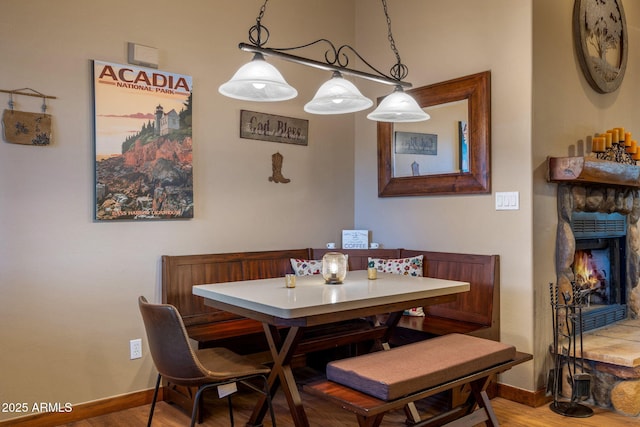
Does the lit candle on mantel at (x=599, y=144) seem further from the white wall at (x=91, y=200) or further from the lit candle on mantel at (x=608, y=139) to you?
the white wall at (x=91, y=200)

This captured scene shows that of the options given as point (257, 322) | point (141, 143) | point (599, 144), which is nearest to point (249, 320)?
point (257, 322)

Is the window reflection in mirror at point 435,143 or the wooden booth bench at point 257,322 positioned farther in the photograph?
the window reflection in mirror at point 435,143

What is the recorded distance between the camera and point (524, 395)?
10.3 feet

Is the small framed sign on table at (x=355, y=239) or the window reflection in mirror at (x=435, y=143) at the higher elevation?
the window reflection in mirror at (x=435, y=143)

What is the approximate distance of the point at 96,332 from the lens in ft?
9.80

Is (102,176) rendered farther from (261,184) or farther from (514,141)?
(514,141)

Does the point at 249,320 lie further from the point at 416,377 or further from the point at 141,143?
the point at 416,377

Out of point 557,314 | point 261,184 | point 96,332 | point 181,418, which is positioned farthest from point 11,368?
point 557,314

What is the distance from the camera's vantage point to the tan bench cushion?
200cm

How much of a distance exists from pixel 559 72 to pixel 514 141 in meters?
0.60

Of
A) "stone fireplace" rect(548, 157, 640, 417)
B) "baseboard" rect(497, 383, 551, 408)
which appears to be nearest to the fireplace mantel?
"stone fireplace" rect(548, 157, 640, 417)

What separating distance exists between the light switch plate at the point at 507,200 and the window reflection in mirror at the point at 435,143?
0.34 meters

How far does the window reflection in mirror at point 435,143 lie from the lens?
3.56 meters

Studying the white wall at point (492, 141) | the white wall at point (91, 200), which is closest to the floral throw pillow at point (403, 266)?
the white wall at point (492, 141)
